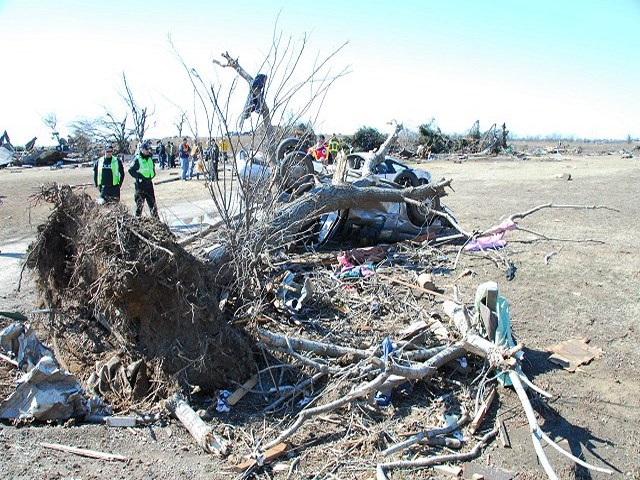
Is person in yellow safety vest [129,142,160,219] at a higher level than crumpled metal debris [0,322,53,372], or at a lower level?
higher

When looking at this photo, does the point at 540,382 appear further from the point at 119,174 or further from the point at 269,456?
the point at 119,174

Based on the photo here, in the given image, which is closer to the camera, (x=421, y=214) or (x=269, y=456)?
(x=269, y=456)

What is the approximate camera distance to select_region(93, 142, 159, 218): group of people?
930cm

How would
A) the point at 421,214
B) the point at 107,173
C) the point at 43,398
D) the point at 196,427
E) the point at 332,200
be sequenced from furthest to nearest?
the point at 107,173
the point at 421,214
the point at 332,200
the point at 43,398
the point at 196,427

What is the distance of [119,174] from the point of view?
9.40m

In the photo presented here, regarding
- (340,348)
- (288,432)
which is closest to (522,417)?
(340,348)

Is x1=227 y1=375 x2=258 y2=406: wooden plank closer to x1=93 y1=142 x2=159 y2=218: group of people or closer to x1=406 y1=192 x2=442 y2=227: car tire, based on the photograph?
x1=406 y1=192 x2=442 y2=227: car tire

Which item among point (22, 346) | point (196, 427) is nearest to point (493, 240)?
point (196, 427)

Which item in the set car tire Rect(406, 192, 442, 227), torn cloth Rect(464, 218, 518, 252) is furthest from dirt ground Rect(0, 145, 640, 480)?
car tire Rect(406, 192, 442, 227)

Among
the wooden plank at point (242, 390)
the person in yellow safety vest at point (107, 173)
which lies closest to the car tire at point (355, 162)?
the person in yellow safety vest at point (107, 173)

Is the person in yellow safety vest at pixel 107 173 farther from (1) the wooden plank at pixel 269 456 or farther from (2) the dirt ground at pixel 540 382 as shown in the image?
(1) the wooden plank at pixel 269 456

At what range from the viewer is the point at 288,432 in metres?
3.53

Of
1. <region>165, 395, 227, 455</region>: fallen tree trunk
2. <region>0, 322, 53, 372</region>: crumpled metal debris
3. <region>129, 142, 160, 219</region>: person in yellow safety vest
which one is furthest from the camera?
<region>129, 142, 160, 219</region>: person in yellow safety vest

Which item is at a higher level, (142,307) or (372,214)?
(372,214)
